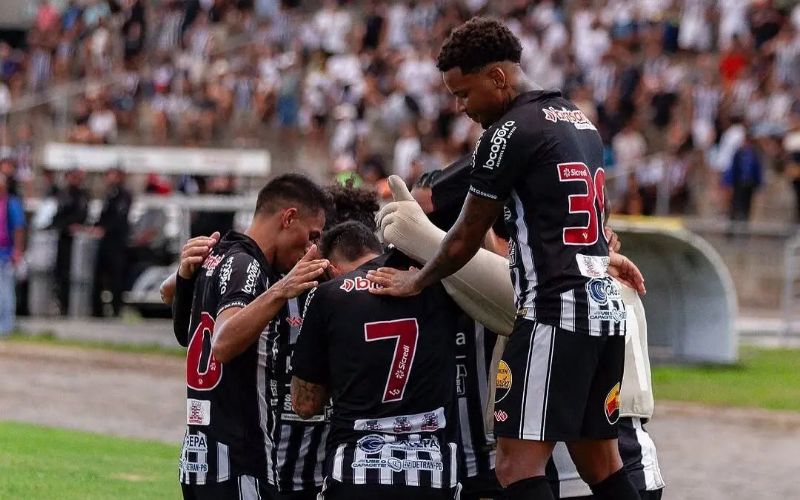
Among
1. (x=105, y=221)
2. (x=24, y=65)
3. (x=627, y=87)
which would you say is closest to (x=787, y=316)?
(x=627, y=87)

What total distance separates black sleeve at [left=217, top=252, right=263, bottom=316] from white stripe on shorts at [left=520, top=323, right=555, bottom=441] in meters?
1.12

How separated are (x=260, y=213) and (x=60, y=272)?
15.9 metres

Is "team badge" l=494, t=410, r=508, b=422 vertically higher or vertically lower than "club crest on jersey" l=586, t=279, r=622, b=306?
lower

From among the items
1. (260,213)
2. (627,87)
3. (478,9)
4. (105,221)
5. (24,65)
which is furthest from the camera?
(24,65)

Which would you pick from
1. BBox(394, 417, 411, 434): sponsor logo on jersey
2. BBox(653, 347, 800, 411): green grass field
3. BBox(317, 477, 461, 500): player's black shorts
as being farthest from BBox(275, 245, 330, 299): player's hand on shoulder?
BBox(653, 347, 800, 411): green grass field

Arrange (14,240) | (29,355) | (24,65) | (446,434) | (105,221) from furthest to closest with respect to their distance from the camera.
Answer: (24,65) → (105,221) → (14,240) → (29,355) → (446,434)

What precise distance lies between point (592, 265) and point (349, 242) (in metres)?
0.96

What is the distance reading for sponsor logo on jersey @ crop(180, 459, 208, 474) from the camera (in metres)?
5.98

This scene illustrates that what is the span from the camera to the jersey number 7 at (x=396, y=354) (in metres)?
5.62

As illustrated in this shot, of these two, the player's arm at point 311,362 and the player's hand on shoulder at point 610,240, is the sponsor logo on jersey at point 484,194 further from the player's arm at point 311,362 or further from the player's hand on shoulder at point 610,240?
the player's arm at point 311,362

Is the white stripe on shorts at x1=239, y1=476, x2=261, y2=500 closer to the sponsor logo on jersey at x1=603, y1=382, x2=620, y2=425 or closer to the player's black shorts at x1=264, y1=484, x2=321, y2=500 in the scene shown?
the player's black shorts at x1=264, y1=484, x2=321, y2=500

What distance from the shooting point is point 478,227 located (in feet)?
19.4

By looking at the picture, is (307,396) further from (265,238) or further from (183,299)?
(183,299)

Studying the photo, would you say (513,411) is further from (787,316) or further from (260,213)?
(787,316)
